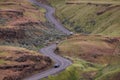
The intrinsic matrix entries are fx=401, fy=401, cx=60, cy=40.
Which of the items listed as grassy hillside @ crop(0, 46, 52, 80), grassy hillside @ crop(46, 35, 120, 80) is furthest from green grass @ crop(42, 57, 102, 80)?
grassy hillside @ crop(0, 46, 52, 80)

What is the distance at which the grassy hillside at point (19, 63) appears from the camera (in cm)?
11653

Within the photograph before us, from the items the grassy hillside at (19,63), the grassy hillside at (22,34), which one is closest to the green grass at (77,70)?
the grassy hillside at (19,63)

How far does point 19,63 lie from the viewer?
399 ft

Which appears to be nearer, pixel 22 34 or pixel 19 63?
pixel 19 63

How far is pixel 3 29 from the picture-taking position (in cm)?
16388

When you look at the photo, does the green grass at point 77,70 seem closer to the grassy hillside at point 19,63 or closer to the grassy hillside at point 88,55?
the grassy hillside at point 88,55

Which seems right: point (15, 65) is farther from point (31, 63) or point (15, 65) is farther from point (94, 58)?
point (94, 58)

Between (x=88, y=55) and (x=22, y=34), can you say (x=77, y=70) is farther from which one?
(x=22, y=34)

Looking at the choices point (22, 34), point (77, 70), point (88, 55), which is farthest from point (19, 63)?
point (22, 34)

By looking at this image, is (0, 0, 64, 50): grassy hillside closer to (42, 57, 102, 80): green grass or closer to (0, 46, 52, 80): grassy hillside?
(0, 46, 52, 80): grassy hillside

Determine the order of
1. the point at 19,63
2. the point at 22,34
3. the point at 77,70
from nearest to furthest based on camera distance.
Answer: the point at 19,63, the point at 77,70, the point at 22,34

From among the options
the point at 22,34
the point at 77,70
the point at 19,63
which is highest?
the point at 22,34

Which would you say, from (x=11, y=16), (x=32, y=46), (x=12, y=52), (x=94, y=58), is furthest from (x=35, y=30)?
(x=12, y=52)

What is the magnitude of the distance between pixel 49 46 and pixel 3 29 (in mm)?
20818
